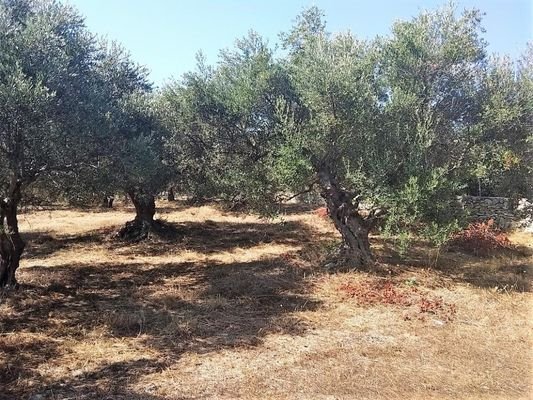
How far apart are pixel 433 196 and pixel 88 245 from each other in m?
16.2

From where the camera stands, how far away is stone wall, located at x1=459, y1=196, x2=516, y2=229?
24.0 meters

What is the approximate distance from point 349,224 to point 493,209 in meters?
13.8

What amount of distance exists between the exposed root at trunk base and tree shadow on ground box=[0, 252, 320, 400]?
587cm

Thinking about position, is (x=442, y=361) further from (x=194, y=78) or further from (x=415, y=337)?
(x=194, y=78)

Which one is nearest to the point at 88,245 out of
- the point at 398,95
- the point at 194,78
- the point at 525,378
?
the point at 194,78

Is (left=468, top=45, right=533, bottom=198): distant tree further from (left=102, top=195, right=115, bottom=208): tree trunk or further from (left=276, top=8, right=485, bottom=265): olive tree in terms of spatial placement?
(left=102, top=195, right=115, bottom=208): tree trunk

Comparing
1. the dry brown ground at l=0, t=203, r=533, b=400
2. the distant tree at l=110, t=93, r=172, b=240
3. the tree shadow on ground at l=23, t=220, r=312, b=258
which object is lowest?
the dry brown ground at l=0, t=203, r=533, b=400

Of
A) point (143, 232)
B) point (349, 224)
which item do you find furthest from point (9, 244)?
point (349, 224)

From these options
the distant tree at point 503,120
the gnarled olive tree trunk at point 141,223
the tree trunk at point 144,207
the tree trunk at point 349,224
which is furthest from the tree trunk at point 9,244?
the distant tree at point 503,120

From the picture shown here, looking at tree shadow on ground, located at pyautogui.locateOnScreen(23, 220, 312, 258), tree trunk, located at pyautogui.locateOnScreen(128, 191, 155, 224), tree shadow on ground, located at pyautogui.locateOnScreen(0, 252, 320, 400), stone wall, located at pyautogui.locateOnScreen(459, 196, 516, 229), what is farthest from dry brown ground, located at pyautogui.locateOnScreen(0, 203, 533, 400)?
stone wall, located at pyautogui.locateOnScreen(459, 196, 516, 229)

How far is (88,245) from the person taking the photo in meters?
21.6

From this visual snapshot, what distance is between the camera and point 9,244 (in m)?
12.6

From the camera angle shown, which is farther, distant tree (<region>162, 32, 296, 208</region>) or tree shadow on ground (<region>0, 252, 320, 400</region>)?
distant tree (<region>162, 32, 296, 208</region>)

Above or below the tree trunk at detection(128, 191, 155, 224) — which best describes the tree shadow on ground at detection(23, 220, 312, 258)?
below
